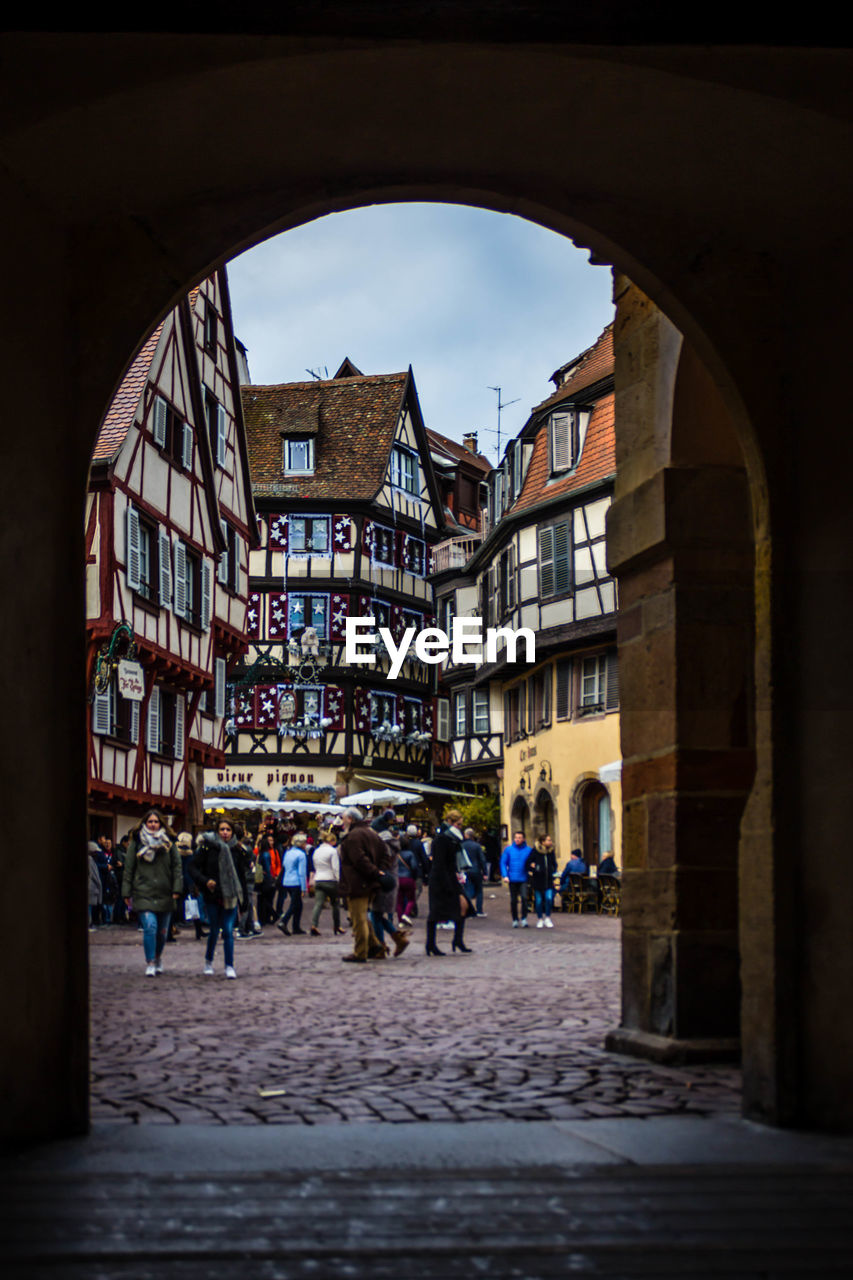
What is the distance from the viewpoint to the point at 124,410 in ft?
88.6

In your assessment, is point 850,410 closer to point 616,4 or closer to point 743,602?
point 743,602

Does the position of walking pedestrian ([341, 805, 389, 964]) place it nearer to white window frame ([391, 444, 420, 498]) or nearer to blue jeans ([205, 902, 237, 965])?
blue jeans ([205, 902, 237, 965])

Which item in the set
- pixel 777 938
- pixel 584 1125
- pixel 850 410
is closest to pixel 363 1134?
pixel 584 1125

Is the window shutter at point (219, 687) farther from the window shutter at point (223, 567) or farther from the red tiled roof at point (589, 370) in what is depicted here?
the red tiled roof at point (589, 370)

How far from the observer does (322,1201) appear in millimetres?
4898

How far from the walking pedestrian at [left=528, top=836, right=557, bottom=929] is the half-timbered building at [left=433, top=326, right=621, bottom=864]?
8622mm

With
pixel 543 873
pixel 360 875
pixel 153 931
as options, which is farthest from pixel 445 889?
pixel 543 873

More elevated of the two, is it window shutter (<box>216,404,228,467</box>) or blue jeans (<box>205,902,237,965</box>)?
window shutter (<box>216,404,228,467</box>)

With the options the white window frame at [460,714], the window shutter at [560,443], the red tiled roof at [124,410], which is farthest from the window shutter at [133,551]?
the white window frame at [460,714]

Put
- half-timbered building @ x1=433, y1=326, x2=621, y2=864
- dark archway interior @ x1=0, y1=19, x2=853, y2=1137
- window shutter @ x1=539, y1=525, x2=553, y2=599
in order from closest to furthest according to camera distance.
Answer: dark archway interior @ x1=0, y1=19, x2=853, y2=1137 < half-timbered building @ x1=433, y1=326, x2=621, y2=864 < window shutter @ x1=539, y1=525, x2=553, y2=599

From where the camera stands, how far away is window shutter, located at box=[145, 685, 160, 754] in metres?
29.6

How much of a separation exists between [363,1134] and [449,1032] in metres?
3.79

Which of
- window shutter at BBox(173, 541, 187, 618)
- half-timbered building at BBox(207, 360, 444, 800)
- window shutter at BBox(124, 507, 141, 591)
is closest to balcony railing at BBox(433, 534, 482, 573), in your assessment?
half-timbered building at BBox(207, 360, 444, 800)

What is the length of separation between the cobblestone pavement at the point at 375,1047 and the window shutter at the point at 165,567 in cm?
1307
